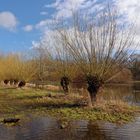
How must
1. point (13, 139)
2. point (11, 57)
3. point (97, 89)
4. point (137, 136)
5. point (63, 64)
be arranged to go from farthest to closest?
point (11, 57)
point (63, 64)
point (97, 89)
point (137, 136)
point (13, 139)

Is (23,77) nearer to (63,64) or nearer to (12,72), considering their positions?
(12,72)

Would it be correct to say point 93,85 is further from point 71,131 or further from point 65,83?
point 65,83

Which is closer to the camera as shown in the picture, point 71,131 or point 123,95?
point 71,131

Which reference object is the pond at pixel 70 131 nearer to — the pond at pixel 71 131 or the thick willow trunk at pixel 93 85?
the pond at pixel 71 131

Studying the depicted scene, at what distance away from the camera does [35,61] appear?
5328 centimetres

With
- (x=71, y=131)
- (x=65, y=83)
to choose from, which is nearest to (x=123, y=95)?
(x=65, y=83)

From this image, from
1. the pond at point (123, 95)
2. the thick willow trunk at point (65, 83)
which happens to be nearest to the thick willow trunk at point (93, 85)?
the pond at point (123, 95)

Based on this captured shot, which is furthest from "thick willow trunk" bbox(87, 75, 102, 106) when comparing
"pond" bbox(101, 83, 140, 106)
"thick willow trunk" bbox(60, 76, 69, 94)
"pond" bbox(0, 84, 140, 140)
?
"thick willow trunk" bbox(60, 76, 69, 94)

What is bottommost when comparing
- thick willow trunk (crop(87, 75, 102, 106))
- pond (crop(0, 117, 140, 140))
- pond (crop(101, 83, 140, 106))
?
pond (crop(0, 117, 140, 140))

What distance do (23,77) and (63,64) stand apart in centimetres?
1659

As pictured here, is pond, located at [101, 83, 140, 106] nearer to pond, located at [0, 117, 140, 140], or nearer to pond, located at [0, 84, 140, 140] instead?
pond, located at [0, 84, 140, 140]

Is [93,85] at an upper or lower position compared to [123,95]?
upper

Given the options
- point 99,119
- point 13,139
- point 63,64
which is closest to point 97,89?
point 99,119

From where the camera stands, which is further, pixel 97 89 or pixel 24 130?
pixel 97 89
